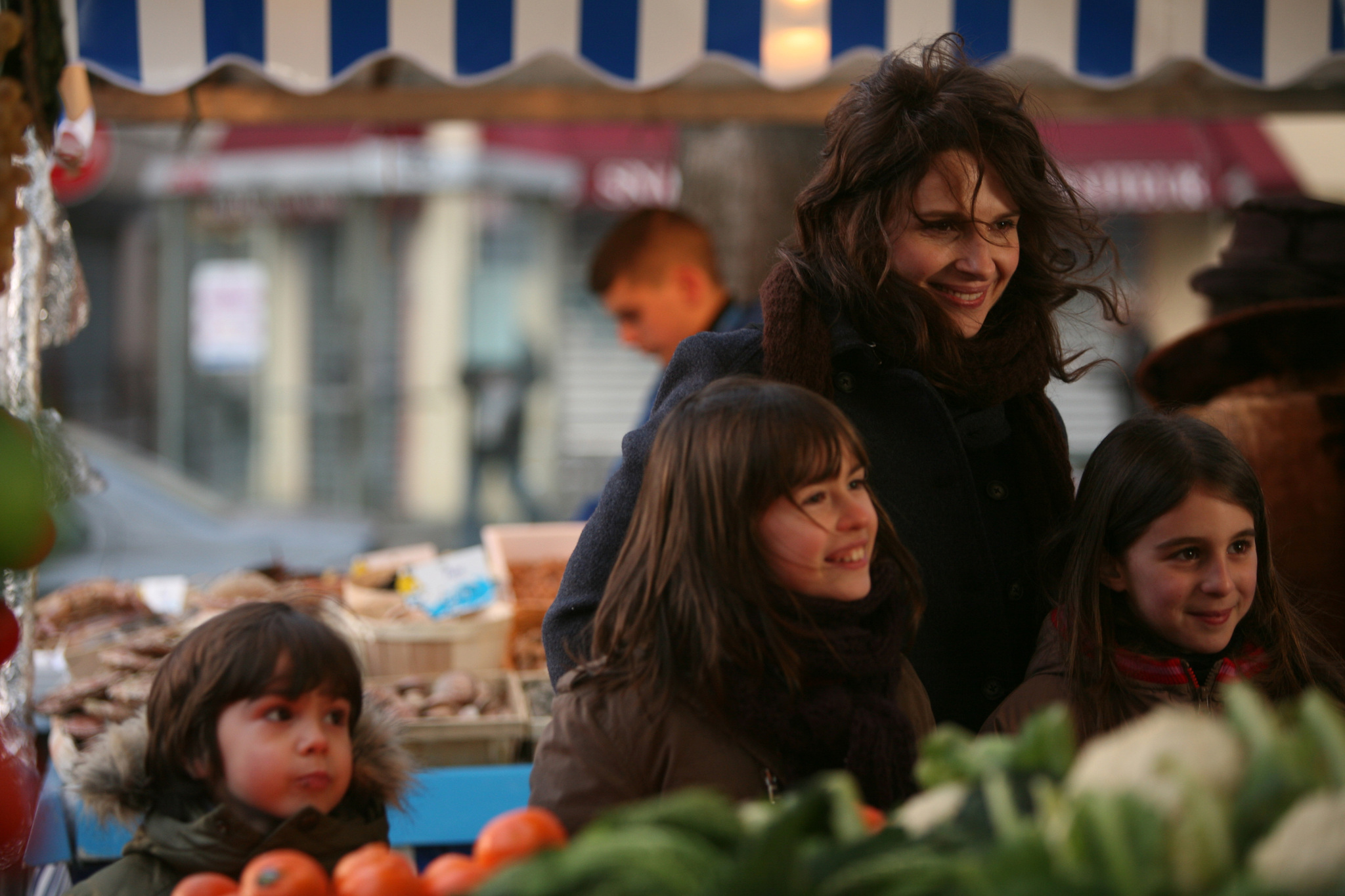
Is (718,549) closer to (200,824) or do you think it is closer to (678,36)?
(200,824)

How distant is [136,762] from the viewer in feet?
6.37

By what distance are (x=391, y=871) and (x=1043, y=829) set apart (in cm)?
63

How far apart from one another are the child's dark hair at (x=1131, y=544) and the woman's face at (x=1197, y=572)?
0.02 metres

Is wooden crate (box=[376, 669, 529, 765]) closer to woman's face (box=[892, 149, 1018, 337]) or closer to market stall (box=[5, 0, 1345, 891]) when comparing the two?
market stall (box=[5, 0, 1345, 891])

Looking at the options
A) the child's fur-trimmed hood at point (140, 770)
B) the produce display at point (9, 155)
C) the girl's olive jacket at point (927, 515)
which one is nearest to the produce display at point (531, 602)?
the child's fur-trimmed hood at point (140, 770)

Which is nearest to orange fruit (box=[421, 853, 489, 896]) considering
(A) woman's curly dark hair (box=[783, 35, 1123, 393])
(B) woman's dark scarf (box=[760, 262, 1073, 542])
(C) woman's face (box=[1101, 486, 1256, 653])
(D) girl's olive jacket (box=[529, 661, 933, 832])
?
(D) girl's olive jacket (box=[529, 661, 933, 832])

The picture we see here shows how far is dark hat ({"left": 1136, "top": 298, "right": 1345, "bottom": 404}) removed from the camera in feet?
8.79

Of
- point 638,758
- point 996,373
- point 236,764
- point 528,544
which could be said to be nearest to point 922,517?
point 996,373

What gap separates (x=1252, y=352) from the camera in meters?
2.75

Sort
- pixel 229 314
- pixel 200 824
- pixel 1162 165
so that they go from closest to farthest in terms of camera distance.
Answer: pixel 200 824
pixel 1162 165
pixel 229 314

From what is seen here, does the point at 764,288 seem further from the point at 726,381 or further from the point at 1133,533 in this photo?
the point at 1133,533

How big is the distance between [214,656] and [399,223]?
9232mm

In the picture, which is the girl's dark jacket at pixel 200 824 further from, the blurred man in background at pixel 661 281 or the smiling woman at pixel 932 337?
the blurred man in background at pixel 661 281

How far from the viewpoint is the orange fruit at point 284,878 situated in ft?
3.93
